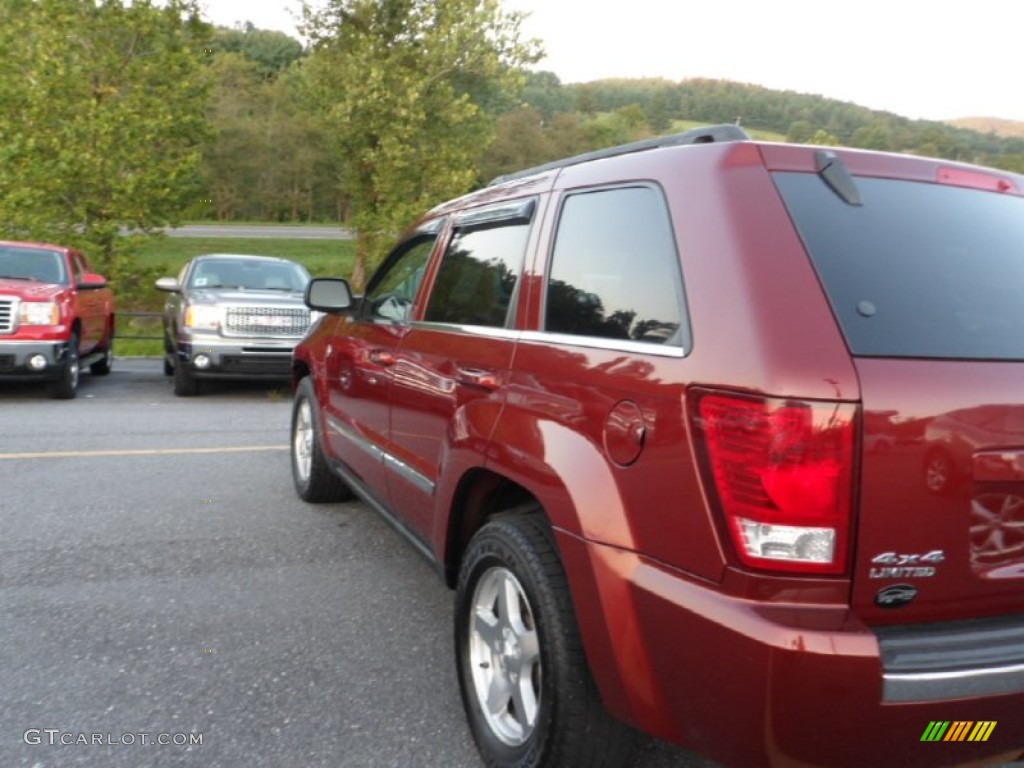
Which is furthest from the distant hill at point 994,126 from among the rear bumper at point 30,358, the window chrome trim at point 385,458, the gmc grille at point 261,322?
the rear bumper at point 30,358

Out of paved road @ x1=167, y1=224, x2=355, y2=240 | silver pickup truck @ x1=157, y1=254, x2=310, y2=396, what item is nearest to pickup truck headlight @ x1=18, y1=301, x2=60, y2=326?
silver pickup truck @ x1=157, y1=254, x2=310, y2=396

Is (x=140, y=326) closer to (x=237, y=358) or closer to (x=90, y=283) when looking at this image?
(x=90, y=283)

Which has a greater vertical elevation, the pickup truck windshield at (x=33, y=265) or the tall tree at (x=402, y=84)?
the tall tree at (x=402, y=84)

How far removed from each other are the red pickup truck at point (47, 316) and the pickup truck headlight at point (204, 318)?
1.26m

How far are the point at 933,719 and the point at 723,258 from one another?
111 cm

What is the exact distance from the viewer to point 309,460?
5.62 m

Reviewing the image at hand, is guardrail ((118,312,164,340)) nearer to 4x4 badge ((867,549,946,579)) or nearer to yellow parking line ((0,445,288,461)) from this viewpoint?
yellow parking line ((0,445,288,461))

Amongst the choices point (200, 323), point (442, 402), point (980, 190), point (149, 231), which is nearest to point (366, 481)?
point (442, 402)

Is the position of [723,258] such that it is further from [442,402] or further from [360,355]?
[360,355]

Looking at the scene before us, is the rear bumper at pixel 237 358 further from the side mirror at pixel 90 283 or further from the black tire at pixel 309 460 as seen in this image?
the black tire at pixel 309 460

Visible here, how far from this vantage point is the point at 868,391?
188cm

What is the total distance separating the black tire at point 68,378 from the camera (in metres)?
9.66

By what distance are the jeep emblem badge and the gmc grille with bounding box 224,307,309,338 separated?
29.4ft

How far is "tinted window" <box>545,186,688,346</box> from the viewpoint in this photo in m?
2.25
